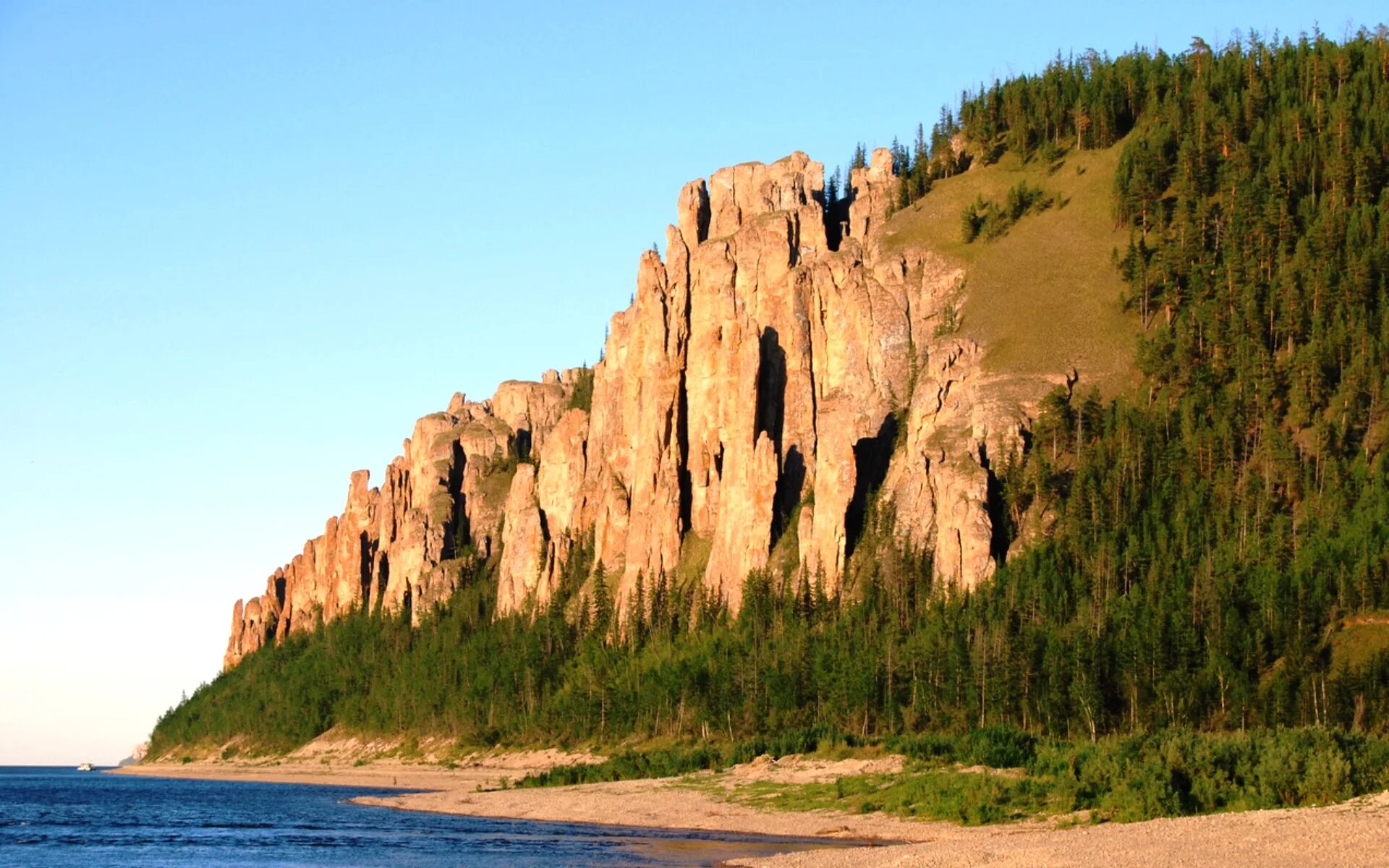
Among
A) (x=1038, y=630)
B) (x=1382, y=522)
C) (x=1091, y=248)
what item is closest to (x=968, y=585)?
(x=1038, y=630)

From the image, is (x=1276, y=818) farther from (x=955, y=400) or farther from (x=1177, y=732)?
(x=955, y=400)

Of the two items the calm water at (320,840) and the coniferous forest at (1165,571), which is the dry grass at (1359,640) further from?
the calm water at (320,840)

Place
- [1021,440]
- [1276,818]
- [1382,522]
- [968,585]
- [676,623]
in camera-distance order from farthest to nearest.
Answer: [676,623] < [1021,440] < [968,585] < [1382,522] < [1276,818]

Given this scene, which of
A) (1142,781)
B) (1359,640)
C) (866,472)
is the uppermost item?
(866,472)

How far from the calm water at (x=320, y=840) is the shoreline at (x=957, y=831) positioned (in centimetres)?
278

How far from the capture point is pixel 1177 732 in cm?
8750

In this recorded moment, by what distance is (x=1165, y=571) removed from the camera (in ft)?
460

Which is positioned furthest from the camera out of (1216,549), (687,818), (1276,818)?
(1216,549)

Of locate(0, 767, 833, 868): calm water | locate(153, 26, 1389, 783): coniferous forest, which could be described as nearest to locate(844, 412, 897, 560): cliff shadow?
locate(153, 26, 1389, 783): coniferous forest

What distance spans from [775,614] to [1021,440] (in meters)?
30.8

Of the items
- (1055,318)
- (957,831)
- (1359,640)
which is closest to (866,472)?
(1055,318)

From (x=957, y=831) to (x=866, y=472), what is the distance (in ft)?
370

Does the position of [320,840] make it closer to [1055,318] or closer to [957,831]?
[957,831]

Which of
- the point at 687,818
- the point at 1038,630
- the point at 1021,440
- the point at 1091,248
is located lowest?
the point at 687,818
